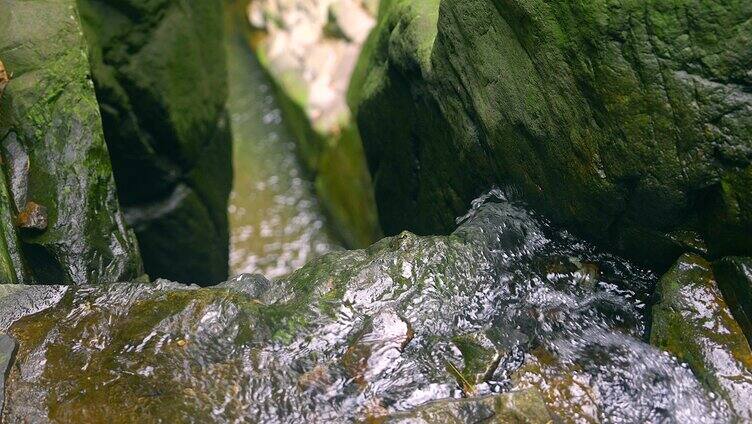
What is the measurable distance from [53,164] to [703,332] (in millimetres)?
2625

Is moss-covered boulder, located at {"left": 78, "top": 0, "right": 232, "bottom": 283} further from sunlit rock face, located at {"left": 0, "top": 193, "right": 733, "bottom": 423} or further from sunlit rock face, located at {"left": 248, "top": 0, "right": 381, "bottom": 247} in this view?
sunlit rock face, located at {"left": 0, "top": 193, "right": 733, "bottom": 423}

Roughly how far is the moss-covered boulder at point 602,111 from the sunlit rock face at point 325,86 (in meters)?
2.33

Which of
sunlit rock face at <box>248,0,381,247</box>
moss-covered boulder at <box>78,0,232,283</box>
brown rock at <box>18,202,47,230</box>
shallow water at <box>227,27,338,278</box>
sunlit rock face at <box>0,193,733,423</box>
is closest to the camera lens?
sunlit rock face at <box>0,193,733,423</box>

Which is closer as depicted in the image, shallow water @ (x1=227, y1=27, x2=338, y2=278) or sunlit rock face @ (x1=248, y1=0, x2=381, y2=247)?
sunlit rock face @ (x1=248, y1=0, x2=381, y2=247)

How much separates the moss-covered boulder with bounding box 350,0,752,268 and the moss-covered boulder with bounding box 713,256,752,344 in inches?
1.9

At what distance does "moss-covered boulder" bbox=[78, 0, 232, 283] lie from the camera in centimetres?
395

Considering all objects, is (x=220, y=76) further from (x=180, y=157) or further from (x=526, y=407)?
(x=526, y=407)

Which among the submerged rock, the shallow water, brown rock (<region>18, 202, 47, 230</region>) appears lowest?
the shallow water

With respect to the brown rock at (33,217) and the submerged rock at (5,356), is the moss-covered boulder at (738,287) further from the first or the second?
the brown rock at (33,217)

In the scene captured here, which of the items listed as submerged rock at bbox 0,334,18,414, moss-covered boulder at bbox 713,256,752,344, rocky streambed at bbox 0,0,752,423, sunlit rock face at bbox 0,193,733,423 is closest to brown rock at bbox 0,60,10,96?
rocky streambed at bbox 0,0,752,423

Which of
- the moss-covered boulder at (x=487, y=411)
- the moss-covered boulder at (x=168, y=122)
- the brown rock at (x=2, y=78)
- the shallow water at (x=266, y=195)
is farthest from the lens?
the shallow water at (x=266, y=195)

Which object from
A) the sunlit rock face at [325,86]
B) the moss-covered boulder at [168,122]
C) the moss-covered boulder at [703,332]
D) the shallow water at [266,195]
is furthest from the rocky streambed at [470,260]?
the shallow water at [266,195]

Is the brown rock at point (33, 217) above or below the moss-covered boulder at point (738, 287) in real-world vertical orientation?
above

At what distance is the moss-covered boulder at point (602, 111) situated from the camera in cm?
213
